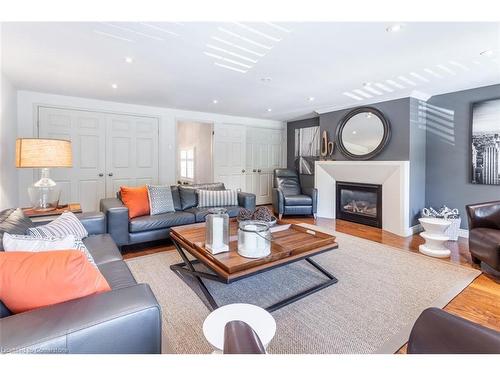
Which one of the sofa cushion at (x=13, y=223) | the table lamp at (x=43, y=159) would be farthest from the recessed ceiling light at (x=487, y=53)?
the table lamp at (x=43, y=159)

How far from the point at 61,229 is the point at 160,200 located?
1476 mm

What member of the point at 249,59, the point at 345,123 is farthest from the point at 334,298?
the point at 345,123

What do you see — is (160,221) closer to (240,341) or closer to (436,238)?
(240,341)

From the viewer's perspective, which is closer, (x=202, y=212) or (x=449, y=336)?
(x=449, y=336)

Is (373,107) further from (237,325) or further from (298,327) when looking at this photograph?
(237,325)

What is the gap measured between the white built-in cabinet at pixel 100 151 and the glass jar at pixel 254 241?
353 centimetres

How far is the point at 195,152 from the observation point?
6.54 meters

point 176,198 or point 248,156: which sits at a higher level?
point 248,156

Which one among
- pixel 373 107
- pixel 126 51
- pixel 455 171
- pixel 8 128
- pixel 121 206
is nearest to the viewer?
pixel 126 51

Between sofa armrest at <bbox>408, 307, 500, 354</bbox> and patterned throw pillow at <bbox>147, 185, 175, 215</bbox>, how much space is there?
292 centimetres

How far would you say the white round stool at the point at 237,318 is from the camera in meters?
0.98

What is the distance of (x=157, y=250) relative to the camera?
3.08 metres

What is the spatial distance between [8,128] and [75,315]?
139 inches
